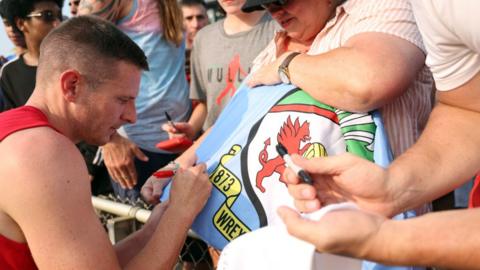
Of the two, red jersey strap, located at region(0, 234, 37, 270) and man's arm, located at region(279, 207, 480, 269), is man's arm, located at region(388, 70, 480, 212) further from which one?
red jersey strap, located at region(0, 234, 37, 270)

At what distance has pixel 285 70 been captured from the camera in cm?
192

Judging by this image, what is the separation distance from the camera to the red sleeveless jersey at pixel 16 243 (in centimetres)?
177

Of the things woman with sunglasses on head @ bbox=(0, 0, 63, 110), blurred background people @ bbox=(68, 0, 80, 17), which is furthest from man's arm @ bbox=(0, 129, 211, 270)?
woman with sunglasses on head @ bbox=(0, 0, 63, 110)

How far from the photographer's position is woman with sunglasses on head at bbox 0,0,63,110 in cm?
399

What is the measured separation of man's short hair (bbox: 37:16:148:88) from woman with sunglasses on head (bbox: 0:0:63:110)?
2005 millimetres

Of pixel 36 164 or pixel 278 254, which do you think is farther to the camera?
pixel 36 164

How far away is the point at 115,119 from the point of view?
2133 mm

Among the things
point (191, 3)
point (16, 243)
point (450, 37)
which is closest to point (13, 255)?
point (16, 243)

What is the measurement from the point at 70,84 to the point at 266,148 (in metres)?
0.76

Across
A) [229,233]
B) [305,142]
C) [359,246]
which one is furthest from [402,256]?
[229,233]

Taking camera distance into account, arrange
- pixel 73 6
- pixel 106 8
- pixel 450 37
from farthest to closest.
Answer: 1. pixel 73 6
2. pixel 106 8
3. pixel 450 37

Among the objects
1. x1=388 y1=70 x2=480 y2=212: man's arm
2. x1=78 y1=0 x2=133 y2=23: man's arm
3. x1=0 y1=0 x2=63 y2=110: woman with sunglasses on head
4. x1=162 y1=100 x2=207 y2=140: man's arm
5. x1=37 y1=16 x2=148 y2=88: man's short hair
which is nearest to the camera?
x1=388 y1=70 x2=480 y2=212: man's arm

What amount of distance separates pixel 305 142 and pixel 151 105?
2040 millimetres

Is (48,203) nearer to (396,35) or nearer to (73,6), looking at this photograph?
(396,35)
